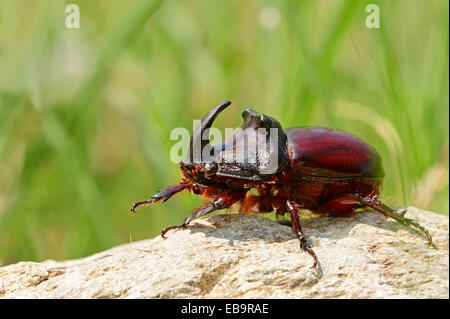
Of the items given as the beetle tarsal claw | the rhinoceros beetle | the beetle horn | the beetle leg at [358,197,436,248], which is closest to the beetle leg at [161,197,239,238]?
the rhinoceros beetle

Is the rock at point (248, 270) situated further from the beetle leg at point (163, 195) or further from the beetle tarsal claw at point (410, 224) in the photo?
the beetle leg at point (163, 195)

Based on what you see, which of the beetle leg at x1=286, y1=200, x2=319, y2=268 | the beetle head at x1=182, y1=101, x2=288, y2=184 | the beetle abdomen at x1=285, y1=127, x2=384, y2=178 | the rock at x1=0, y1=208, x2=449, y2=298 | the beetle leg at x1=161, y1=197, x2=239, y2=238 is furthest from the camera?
the beetle abdomen at x1=285, y1=127, x2=384, y2=178

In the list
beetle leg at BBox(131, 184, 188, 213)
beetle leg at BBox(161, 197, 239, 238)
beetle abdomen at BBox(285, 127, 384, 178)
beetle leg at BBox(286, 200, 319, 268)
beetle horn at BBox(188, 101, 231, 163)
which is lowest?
beetle leg at BBox(286, 200, 319, 268)

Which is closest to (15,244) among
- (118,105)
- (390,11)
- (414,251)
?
(118,105)

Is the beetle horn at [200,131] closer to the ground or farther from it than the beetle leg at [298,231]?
farther from it

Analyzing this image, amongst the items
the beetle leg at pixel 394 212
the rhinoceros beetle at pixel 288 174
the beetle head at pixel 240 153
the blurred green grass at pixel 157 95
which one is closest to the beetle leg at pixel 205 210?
the rhinoceros beetle at pixel 288 174

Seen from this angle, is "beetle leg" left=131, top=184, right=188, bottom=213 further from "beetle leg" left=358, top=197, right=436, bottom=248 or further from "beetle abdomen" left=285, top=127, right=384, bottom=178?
"beetle leg" left=358, top=197, right=436, bottom=248

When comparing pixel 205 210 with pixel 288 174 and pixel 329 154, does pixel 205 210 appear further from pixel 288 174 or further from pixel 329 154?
pixel 329 154

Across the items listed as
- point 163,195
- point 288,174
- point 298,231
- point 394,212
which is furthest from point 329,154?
point 163,195
